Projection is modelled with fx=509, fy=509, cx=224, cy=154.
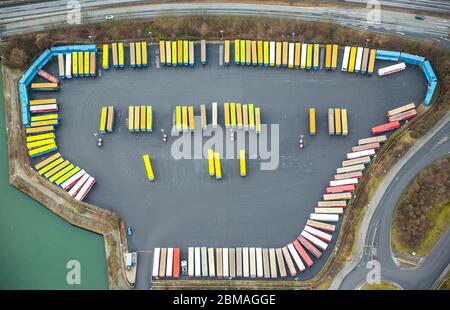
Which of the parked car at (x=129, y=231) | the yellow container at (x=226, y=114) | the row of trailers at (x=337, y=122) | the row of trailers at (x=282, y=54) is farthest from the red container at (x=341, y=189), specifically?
the parked car at (x=129, y=231)

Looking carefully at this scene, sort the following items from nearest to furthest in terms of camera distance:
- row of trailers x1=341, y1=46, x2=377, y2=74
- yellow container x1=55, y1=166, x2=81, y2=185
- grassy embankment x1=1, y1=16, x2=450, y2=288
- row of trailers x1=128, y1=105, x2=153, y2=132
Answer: yellow container x1=55, y1=166, x2=81, y2=185, row of trailers x1=128, y1=105, x2=153, y2=132, grassy embankment x1=1, y1=16, x2=450, y2=288, row of trailers x1=341, y1=46, x2=377, y2=74

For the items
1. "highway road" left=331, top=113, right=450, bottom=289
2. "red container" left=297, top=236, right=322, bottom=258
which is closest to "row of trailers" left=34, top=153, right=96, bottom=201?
"red container" left=297, top=236, right=322, bottom=258

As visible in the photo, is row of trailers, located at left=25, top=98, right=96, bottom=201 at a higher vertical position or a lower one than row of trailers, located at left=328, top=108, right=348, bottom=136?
lower

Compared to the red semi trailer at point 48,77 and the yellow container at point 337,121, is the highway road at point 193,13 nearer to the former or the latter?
the red semi trailer at point 48,77

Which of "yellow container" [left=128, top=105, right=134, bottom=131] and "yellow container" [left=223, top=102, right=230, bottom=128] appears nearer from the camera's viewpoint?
"yellow container" [left=128, top=105, right=134, bottom=131]

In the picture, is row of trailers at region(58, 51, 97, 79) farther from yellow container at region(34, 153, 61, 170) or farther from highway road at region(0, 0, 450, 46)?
yellow container at region(34, 153, 61, 170)
